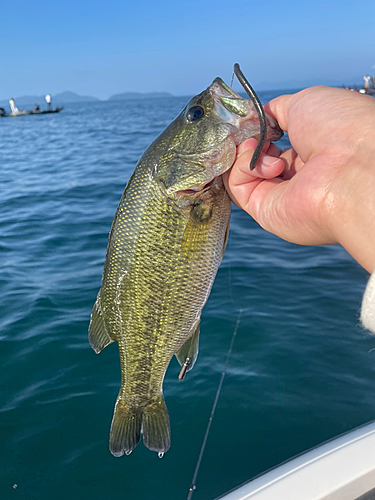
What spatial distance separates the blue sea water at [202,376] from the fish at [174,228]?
1.49m

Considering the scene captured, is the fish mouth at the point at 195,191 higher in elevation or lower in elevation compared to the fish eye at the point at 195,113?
lower

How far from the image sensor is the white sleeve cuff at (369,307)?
5.55 ft

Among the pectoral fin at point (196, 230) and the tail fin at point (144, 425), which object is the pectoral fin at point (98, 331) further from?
the pectoral fin at point (196, 230)

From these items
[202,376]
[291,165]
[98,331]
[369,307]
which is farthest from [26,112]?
[369,307]

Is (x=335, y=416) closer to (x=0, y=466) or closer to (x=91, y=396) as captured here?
(x=91, y=396)

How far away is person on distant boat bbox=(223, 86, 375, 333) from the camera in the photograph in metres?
1.92

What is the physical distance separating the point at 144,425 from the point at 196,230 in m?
1.46

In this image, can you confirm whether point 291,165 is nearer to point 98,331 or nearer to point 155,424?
point 98,331

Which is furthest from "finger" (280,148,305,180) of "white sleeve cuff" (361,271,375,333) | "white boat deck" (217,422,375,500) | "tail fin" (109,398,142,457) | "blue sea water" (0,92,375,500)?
"blue sea water" (0,92,375,500)

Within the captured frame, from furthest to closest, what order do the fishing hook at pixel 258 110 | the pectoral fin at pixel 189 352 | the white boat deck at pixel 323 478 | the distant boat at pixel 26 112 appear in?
1. the distant boat at pixel 26 112
2. the pectoral fin at pixel 189 352
3. the white boat deck at pixel 323 478
4. the fishing hook at pixel 258 110

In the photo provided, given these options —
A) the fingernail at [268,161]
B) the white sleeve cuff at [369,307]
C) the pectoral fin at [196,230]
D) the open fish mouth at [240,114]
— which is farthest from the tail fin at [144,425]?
the open fish mouth at [240,114]

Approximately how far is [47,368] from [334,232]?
4330 millimetres

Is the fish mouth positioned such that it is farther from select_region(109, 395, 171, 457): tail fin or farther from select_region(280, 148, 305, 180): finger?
select_region(109, 395, 171, 457): tail fin

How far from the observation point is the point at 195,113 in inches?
98.3
